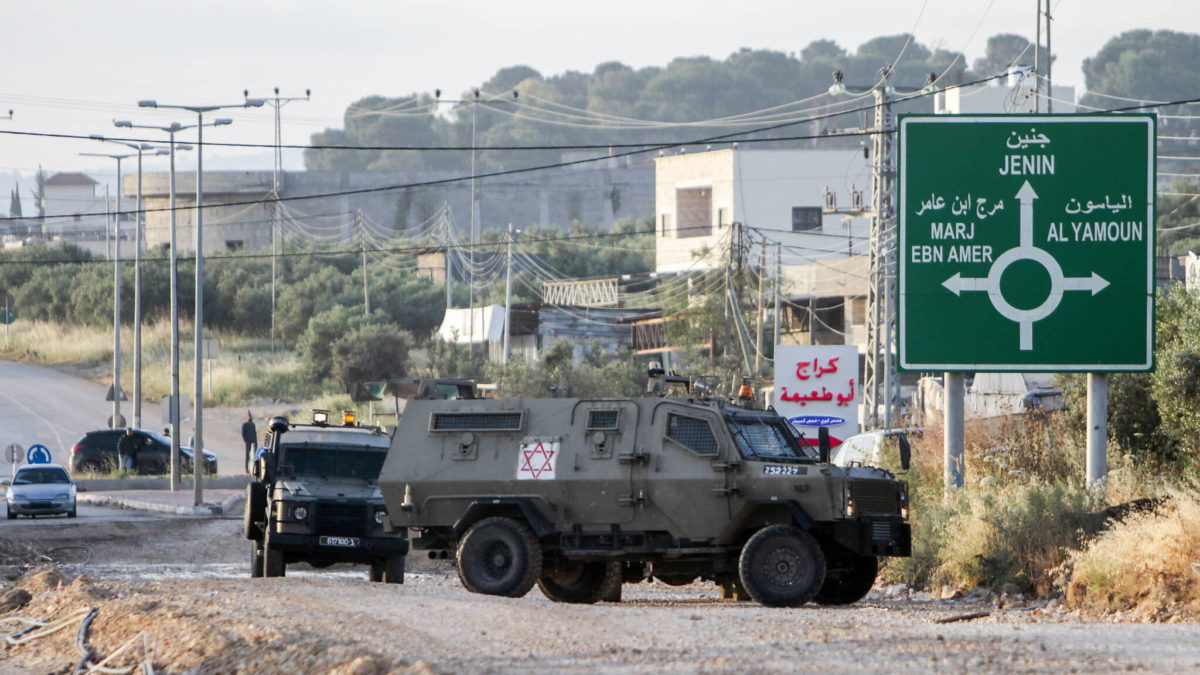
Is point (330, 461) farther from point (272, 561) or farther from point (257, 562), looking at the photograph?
point (257, 562)

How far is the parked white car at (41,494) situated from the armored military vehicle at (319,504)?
15.0 m

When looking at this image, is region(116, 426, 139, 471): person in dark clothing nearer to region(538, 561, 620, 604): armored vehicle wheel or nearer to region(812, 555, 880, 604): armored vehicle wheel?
region(538, 561, 620, 604): armored vehicle wheel

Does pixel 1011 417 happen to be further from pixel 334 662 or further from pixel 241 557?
pixel 334 662

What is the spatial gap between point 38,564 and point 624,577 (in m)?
11.3

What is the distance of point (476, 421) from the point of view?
1786cm

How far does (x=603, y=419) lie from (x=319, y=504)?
4859 millimetres

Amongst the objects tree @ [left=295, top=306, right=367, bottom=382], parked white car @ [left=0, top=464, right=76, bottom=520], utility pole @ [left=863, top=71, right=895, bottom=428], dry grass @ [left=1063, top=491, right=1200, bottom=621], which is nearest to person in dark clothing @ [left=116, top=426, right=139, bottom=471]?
parked white car @ [left=0, top=464, right=76, bottom=520]

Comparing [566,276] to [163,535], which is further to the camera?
[566,276]

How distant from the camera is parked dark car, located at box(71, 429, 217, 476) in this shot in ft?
159

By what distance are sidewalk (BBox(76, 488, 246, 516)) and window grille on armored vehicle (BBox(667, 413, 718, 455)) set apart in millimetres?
20340

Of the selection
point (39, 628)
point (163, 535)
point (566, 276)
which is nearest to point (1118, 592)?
point (39, 628)

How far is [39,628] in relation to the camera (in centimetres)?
1625

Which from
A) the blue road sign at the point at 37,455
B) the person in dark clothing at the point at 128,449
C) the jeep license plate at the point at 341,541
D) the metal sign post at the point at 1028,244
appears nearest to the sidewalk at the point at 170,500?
the blue road sign at the point at 37,455

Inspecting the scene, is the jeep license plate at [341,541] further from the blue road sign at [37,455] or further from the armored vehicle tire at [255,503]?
the blue road sign at [37,455]
